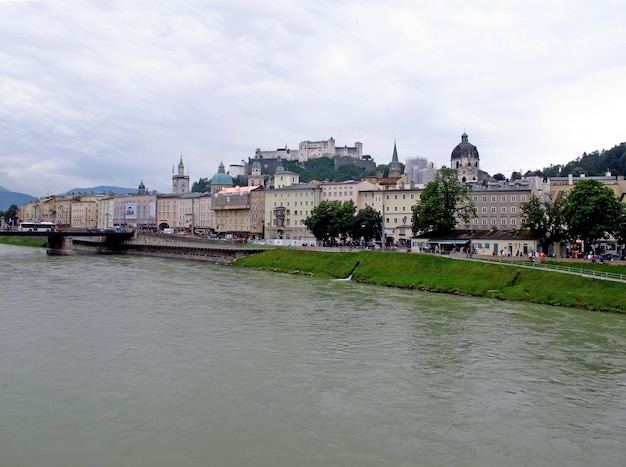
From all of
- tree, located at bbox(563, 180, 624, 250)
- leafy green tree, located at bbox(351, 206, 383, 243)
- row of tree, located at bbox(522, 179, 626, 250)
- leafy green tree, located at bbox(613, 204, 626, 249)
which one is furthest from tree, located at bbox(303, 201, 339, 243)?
leafy green tree, located at bbox(613, 204, 626, 249)

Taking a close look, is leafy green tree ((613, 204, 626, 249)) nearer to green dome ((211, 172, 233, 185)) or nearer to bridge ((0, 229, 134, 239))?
bridge ((0, 229, 134, 239))

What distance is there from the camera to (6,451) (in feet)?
52.2

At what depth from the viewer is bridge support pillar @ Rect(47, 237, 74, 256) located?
103m

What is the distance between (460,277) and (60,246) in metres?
78.9

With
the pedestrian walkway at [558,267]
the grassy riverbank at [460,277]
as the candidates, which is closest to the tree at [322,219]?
the grassy riverbank at [460,277]

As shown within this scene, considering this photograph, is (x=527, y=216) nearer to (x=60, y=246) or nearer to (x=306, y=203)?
(x=306, y=203)

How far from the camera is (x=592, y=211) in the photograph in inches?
2211

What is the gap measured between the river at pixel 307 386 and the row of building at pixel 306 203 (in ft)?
152

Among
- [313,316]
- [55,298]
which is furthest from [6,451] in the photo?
[55,298]

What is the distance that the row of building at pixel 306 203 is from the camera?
284ft

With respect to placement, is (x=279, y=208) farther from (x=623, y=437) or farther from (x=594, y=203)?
(x=623, y=437)

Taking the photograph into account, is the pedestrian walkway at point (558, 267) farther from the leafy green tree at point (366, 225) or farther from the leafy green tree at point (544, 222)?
the leafy green tree at point (366, 225)

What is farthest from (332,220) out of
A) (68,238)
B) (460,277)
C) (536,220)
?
(68,238)

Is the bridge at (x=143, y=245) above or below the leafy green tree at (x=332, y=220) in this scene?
below
